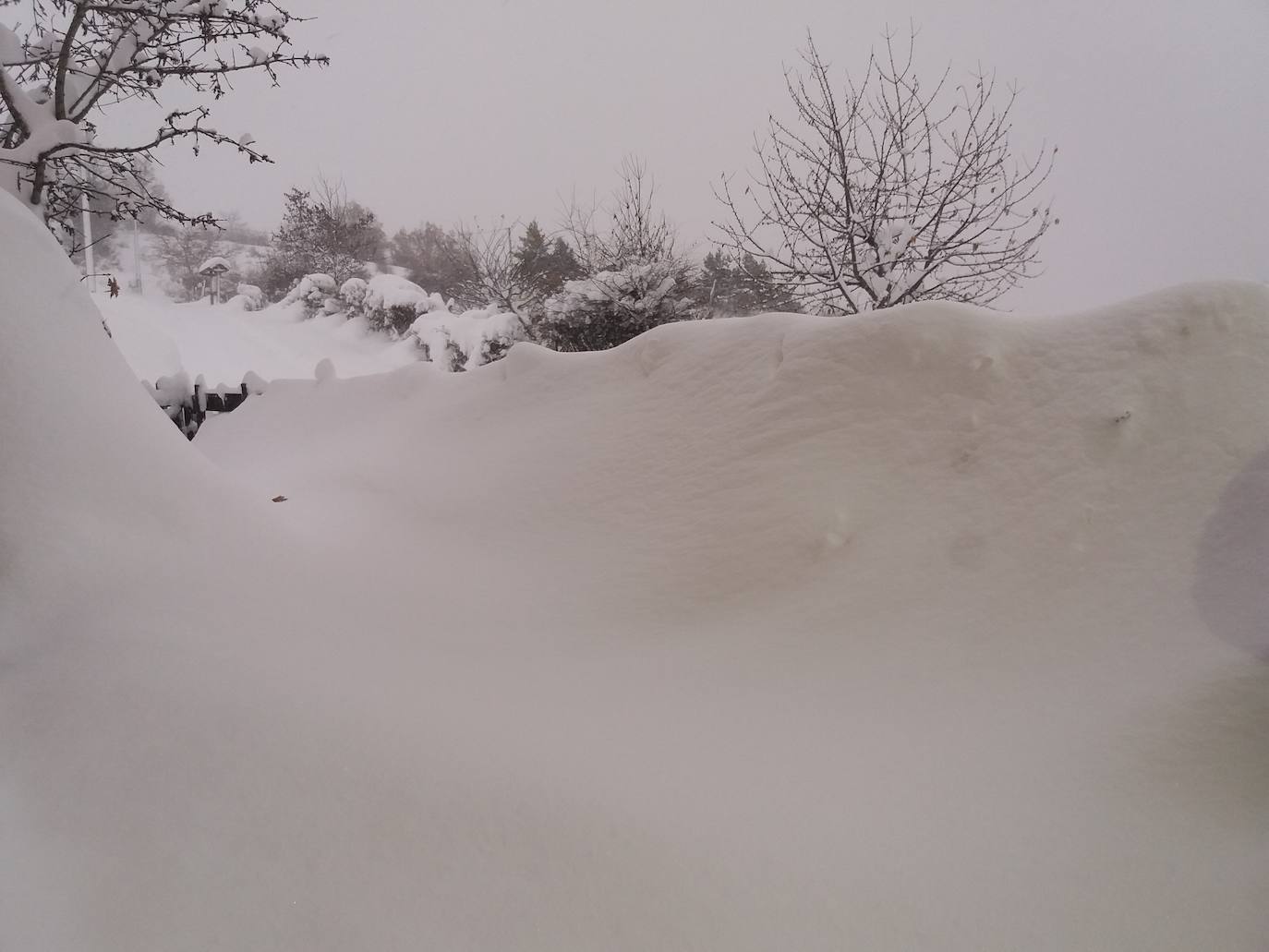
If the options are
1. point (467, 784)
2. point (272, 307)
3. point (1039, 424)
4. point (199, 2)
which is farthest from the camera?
point (272, 307)

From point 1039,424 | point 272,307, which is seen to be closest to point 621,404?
point 1039,424

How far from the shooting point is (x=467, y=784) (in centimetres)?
120

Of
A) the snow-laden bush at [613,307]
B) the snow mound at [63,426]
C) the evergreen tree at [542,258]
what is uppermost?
the evergreen tree at [542,258]

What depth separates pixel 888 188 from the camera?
216 inches

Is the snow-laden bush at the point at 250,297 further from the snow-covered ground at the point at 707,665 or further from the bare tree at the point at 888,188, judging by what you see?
the snow-covered ground at the point at 707,665

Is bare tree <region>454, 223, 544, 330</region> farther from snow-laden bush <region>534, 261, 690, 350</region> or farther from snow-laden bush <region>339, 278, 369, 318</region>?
snow-laden bush <region>339, 278, 369, 318</region>

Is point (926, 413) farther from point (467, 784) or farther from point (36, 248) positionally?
point (36, 248)

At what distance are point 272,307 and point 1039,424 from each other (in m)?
17.5

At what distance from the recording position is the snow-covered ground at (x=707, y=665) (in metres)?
0.99

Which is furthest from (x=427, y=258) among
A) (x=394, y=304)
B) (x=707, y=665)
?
(x=707, y=665)

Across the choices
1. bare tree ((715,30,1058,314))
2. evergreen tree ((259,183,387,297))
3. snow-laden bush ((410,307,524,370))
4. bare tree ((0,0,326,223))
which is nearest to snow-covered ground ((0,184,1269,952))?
bare tree ((0,0,326,223))

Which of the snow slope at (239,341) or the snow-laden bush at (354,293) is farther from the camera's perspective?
Answer: the snow-laden bush at (354,293)

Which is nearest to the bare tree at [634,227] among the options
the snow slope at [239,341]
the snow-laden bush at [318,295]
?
the snow slope at [239,341]

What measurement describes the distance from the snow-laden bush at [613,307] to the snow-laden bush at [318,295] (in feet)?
33.2
